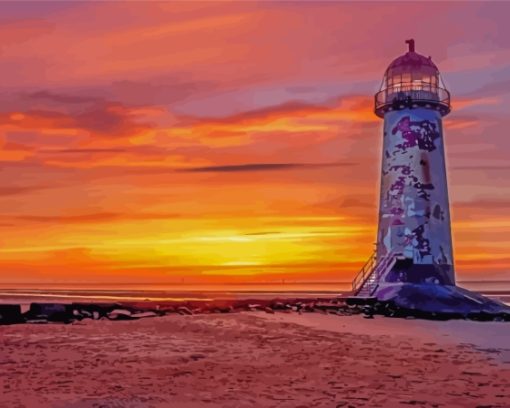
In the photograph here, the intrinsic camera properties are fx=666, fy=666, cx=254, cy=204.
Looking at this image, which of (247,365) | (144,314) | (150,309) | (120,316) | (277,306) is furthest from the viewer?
(277,306)

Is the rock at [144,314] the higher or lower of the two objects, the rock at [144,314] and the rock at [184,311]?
the lower

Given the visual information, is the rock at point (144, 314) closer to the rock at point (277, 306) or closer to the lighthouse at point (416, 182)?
the rock at point (277, 306)

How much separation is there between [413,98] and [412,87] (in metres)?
0.82

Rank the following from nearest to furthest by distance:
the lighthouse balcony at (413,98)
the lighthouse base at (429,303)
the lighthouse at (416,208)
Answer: the lighthouse base at (429,303)
the lighthouse at (416,208)
the lighthouse balcony at (413,98)

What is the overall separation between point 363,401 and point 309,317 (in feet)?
57.2

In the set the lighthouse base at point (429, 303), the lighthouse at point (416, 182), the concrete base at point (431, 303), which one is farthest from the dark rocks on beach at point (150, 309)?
the lighthouse at point (416, 182)

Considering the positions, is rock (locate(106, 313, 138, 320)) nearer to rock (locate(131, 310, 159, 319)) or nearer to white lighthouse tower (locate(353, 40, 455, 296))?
rock (locate(131, 310, 159, 319))

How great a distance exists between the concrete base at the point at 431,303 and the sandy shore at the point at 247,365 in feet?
16.7

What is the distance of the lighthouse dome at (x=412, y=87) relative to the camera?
102 feet

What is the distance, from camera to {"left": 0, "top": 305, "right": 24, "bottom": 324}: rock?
23.1 meters

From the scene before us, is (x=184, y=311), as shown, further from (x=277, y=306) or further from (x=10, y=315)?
(x=10, y=315)

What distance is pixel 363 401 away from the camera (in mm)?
9984

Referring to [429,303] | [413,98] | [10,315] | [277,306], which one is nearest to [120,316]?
[10,315]

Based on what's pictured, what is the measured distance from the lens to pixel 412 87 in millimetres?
31422
